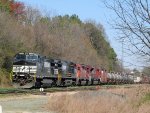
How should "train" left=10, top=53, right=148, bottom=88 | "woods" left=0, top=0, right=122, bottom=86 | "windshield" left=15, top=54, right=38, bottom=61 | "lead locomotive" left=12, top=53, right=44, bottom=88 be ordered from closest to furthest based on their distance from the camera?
"lead locomotive" left=12, top=53, right=44, bottom=88 → "train" left=10, top=53, right=148, bottom=88 → "windshield" left=15, top=54, right=38, bottom=61 → "woods" left=0, top=0, right=122, bottom=86

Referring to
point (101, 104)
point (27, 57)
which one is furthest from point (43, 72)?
point (101, 104)

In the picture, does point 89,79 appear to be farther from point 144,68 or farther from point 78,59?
point 144,68

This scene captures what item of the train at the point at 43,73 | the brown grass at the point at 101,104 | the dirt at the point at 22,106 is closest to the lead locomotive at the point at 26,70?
the train at the point at 43,73

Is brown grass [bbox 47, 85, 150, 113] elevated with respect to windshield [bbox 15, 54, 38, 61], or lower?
lower

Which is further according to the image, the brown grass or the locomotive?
the locomotive

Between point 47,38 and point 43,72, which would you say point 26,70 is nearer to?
point 43,72

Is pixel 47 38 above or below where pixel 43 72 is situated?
above

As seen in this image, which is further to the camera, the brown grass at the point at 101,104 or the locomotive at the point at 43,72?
the locomotive at the point at 43,72

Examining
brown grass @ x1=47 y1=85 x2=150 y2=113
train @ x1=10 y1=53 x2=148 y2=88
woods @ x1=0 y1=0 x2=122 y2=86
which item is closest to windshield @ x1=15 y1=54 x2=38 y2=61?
train @ x1=10 y1=53 x2=148 y2=88

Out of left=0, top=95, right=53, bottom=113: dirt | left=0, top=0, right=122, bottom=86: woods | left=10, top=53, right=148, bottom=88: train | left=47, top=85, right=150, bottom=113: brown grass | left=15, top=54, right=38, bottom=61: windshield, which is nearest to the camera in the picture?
left=47, top=85, right=150, bottom=113: brown grass

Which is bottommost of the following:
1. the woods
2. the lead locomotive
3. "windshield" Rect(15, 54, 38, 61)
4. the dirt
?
the dirt

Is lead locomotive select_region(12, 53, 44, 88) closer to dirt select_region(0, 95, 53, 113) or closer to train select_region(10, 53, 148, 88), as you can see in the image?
train select_region(10, 53, 148, 88)

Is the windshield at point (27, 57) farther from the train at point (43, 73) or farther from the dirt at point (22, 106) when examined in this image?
the dirt at point (22, 106)

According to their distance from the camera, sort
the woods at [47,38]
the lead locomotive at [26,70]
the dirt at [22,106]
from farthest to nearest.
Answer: the woods at [47,38]
the lead locomotive at [26,70]
the dirt at [22,106]
